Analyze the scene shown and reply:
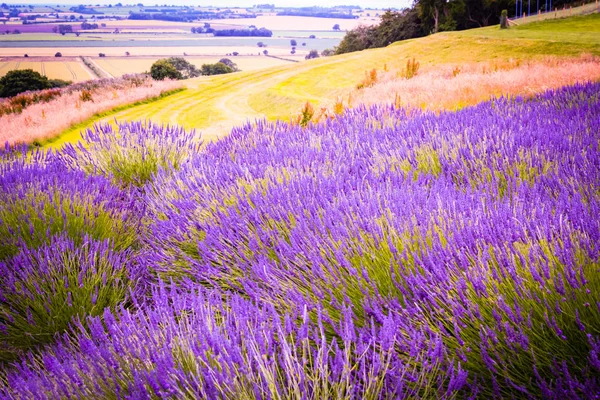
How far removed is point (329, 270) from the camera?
1938mm

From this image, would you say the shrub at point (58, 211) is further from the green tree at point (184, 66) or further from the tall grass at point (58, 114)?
the green tree at point (184, 66)

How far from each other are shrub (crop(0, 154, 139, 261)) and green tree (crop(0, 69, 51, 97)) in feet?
93.5

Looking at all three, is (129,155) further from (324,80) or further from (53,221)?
(324,80)

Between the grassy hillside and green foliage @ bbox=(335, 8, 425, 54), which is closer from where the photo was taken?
the grassy hillside

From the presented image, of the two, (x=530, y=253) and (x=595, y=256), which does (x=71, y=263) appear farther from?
(x=595, y=256)

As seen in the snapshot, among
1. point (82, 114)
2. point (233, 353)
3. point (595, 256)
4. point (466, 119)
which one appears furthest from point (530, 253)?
point (82, 114)

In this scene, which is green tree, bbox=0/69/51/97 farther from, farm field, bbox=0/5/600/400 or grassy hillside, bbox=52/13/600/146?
farm field, bbox=0/5/600/400

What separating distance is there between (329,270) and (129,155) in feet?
13.4

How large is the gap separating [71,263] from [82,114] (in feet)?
44.8

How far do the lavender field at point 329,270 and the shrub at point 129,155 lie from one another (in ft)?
0.62

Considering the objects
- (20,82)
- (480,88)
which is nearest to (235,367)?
(480,88)

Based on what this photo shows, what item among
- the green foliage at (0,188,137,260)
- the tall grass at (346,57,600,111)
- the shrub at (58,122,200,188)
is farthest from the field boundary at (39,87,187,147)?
the tall grass at (346,57,600,111)

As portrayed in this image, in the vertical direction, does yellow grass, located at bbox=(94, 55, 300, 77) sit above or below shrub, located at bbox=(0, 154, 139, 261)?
above

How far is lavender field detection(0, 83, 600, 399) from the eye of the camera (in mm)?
1345
